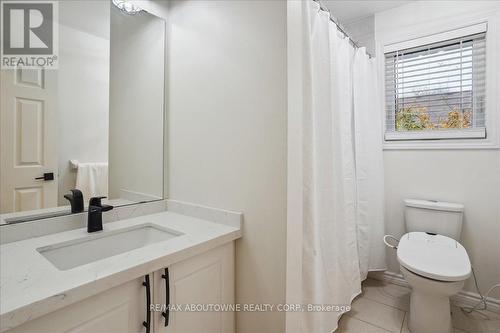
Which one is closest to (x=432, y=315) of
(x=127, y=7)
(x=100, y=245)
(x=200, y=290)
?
(x=200, y=290)

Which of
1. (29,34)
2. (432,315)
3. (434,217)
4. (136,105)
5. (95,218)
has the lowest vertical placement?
(432,315)

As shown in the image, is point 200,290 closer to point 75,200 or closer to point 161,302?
point 161,302

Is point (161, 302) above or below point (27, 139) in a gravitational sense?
below

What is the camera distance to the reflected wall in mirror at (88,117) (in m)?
1.09

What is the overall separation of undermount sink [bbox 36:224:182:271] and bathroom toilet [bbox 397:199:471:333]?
140cm

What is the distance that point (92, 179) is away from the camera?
4.31ft

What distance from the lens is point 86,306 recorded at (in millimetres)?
784

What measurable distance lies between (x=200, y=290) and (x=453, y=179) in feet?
6.72

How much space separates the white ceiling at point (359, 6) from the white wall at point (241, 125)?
1.32 metres

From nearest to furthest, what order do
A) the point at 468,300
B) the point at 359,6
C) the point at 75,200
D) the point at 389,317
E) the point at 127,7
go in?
1. the point at 75,200
2. the point at 127,7
3. the point at 389,317
4. the point at 468,300
5. the point at 359,6

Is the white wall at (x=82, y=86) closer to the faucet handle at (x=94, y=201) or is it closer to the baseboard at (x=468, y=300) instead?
the faucet handle at (x=94, y=201)

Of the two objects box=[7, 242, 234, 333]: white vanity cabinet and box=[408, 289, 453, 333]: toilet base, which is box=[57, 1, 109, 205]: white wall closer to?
box=[7, 242, 234, 333]: white vanity cabinet

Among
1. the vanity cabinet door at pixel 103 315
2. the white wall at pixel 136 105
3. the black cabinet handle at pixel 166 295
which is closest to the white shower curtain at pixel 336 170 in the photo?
the black cabinet handle at pixel 166 295

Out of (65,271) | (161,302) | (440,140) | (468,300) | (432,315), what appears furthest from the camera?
(440,140)
